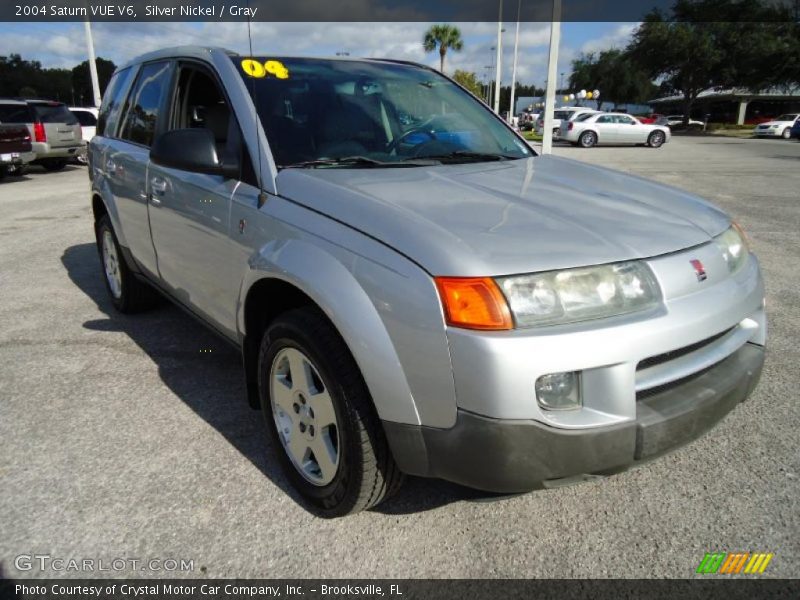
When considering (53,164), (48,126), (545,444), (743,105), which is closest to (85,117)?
(53,164)

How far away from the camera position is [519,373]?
5.53 ft

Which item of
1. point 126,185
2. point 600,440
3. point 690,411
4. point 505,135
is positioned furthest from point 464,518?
point 126,185

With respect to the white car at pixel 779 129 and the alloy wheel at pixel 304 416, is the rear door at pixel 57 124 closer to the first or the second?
the alloy wheel at pixel 304 416

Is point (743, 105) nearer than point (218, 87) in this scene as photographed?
No

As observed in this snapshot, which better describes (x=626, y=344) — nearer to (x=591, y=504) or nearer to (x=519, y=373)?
(x=519, y=373)

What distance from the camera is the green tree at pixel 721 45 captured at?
42.4 m

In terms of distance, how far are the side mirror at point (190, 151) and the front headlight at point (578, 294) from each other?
4.68ft

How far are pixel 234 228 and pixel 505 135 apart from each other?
169cm

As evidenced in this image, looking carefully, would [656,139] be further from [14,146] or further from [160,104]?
[160,104]

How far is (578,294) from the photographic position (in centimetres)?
179

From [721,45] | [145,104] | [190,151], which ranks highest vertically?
[721,45]

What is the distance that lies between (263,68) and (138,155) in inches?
51.1

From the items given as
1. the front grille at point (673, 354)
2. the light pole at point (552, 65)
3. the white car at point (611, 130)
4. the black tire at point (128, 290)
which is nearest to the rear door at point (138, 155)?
the black tire at point (128, 290)

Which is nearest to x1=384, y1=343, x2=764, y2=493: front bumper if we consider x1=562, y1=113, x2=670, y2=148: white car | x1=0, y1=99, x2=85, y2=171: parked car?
x1=0, y1=99, x2=85, y2=171: parked car
